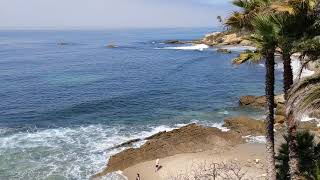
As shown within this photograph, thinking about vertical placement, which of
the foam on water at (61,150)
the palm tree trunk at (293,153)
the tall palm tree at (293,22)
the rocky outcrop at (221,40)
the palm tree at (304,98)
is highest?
the tall palm tree at (293,22)

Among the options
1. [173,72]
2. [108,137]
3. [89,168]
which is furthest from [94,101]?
[173,72]

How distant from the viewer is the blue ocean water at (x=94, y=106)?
36694 millimetres

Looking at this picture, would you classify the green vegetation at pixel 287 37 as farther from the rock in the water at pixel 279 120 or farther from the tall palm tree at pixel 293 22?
the rock in the water at pixel 279 120

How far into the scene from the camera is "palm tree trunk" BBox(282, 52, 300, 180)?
16836 millimetres

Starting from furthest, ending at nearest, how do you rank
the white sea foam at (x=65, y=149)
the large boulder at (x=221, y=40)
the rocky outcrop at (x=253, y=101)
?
the large boulder at (x=221, y=40), the rocky outcrop at (x=253, y=101), the white sea foam at (x=65, y=149)

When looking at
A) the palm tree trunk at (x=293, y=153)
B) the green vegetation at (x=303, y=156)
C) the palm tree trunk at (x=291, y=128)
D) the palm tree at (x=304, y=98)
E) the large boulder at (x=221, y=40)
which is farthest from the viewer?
the large boulder at (x=221, y=40)

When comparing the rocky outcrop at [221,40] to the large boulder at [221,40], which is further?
the large boulder at [221,40]

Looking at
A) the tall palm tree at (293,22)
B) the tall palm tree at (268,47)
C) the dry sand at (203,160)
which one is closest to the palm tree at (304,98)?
the tall palm tree at (293,22)

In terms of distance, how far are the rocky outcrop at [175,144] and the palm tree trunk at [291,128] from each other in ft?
58.3

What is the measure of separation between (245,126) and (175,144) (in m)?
8.47

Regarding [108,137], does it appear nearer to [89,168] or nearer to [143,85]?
[89,168]

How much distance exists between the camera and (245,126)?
4206 centimetres

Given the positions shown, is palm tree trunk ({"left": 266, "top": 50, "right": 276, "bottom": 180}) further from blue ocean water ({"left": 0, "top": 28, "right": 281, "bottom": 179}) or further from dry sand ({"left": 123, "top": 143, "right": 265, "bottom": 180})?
dry sand ({"left": 123, "top": 143, "right": 265, "bottom": 180})

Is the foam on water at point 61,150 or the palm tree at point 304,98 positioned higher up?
the palm tree at point 304,98
